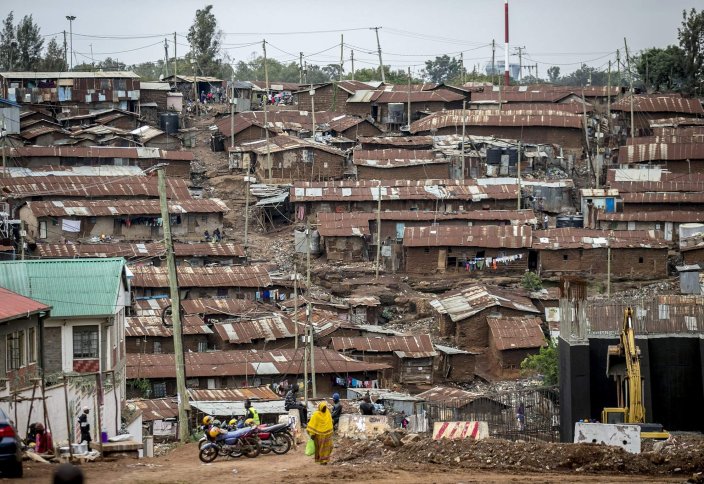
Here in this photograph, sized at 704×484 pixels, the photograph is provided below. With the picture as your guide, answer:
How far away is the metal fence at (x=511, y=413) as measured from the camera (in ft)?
91.0

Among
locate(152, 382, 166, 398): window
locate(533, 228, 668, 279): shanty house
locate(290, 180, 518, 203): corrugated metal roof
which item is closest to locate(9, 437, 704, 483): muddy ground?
locate(152, 382, 166, 398): window

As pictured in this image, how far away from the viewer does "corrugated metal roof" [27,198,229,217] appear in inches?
1984

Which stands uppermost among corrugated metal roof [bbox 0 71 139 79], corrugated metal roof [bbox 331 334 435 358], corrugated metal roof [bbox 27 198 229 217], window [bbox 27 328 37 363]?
corrugated metal roof [bbox 0 71 139 79]

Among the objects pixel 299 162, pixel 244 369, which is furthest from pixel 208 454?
pixel 299 162

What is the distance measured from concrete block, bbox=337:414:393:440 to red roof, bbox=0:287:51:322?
18.4 ft

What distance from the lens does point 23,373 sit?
22375 mm

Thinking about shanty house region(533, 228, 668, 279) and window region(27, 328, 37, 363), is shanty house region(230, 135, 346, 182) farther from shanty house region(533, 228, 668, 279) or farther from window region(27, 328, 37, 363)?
window region(27, 328, 37, 363)

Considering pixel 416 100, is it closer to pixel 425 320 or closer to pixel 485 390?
pixel 425 320

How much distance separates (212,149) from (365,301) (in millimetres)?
21003

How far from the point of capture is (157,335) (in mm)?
39812

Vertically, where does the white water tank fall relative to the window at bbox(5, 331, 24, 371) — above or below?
above

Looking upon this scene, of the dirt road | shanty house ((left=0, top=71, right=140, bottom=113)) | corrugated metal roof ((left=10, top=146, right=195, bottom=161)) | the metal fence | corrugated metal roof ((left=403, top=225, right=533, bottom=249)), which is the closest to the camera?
the dirt road

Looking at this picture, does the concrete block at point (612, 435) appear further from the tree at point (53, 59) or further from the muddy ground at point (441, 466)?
the tree at point (53, 59)

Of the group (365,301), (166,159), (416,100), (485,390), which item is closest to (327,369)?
(485,390)
